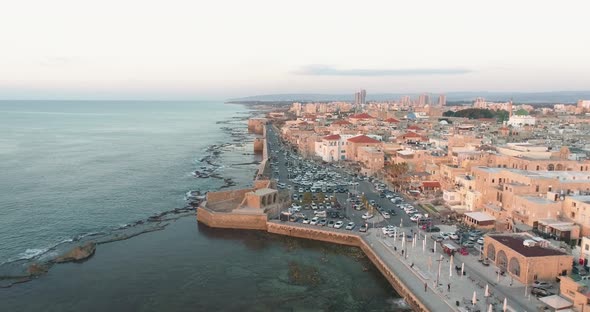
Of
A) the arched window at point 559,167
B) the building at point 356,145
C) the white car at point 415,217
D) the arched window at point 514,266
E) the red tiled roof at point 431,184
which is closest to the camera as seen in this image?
the arched window at point 514,266

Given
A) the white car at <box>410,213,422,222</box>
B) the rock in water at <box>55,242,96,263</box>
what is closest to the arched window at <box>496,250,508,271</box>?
the white car at <box>410,213,422,222</box>

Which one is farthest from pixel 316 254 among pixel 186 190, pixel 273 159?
pixel 273 159

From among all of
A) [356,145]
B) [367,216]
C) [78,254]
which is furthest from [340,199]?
[356,145]

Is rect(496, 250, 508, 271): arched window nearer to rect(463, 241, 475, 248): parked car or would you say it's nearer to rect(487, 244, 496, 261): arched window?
rect(487, 244, 496, 261): arched window

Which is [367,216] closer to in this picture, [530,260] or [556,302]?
[530,260]

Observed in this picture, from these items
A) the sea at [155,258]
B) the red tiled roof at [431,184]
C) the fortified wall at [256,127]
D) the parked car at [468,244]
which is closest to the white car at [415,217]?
the parked car at [468,244]

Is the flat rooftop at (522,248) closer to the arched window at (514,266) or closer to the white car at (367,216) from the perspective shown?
the arched window at (514,266)

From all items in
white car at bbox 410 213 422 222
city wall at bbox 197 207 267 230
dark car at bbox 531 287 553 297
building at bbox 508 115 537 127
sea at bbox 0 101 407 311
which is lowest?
sea at bbox 0 101 407 311

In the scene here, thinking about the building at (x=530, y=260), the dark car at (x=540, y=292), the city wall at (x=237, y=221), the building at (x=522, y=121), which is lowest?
the city wall at (x=237, y=221)
